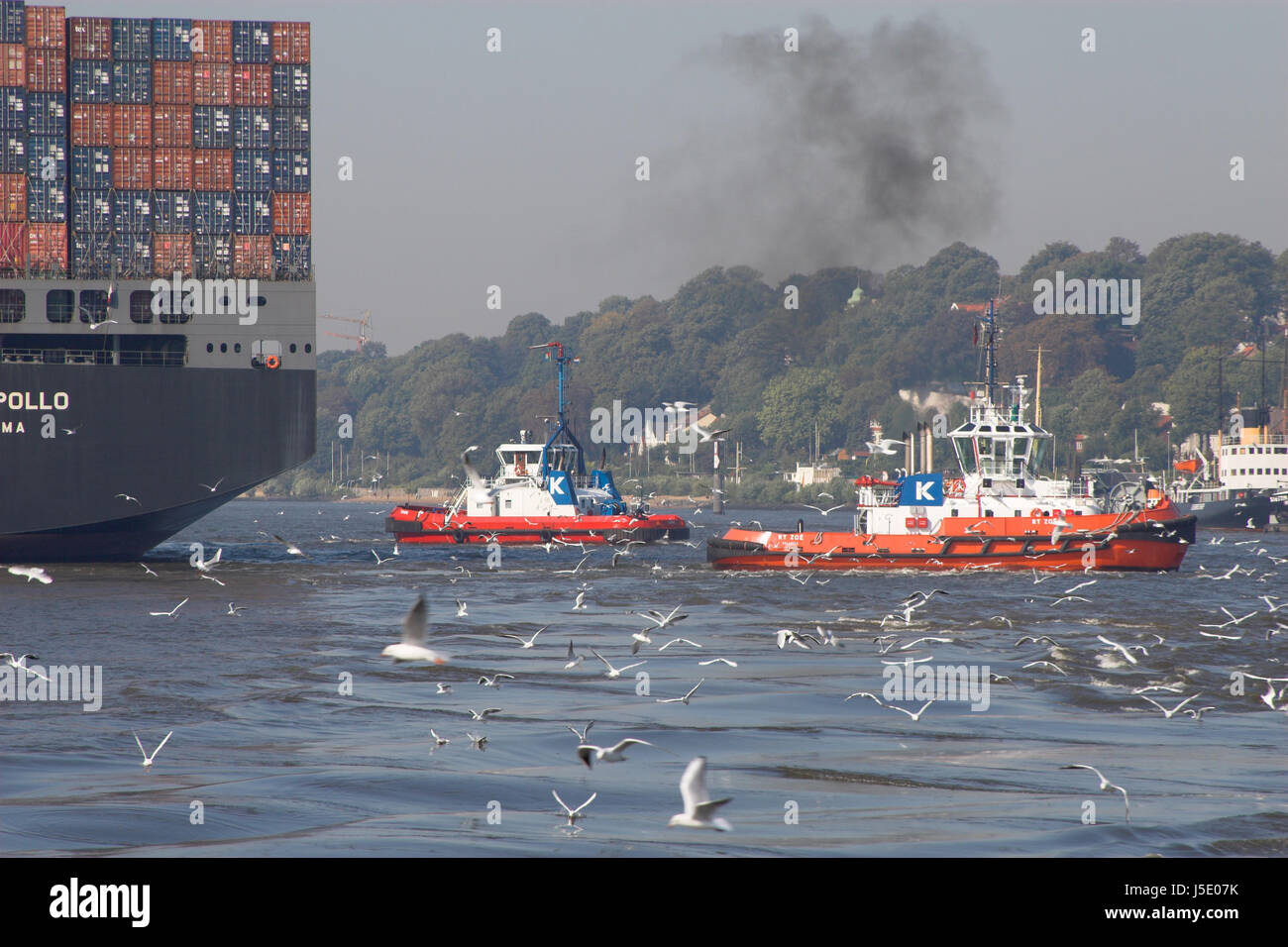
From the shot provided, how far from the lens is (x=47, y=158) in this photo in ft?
186

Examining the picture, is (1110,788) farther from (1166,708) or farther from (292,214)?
(292,214)

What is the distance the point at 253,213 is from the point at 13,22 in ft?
38.8

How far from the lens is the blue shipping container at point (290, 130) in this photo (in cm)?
5878

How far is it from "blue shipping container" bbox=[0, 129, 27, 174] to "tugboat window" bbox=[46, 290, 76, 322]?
624cm

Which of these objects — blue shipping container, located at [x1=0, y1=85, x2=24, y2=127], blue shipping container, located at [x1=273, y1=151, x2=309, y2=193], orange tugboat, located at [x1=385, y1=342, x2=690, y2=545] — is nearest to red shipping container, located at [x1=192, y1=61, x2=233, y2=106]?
blue shipping container, located at [x1=273, y1=151, x2=309, y2=193]

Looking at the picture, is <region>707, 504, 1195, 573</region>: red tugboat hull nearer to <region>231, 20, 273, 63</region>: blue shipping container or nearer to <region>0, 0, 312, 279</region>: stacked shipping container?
<region>0, 0, 312, 279</region>: stacked shipping container

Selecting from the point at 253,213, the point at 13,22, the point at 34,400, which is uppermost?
the point at 13,22

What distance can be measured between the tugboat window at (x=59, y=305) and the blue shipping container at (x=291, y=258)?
776 centimetres

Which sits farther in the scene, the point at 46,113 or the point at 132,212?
the point at 132,212

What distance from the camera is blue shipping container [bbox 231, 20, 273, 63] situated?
5869 centimetres

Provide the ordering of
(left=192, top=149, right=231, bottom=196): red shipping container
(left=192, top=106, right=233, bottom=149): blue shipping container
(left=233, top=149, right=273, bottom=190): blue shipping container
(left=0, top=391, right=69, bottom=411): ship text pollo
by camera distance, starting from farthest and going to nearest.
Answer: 1. (left=233, top=149, right=273, bottom=190): blue shipping container
2. (left=192, top=106, right=233, bottom=149): blue shipping container
3. (left=192, top=149, right=231, bottom=196): red shipping container
4. (left=0, top=391, right=69, bottom=411): ship text pollo

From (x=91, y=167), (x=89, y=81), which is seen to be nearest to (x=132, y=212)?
(x=91, y=167)

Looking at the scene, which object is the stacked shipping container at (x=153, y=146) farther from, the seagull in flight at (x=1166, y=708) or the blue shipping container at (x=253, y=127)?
the seagull in flight at (x=1166, y=708)
